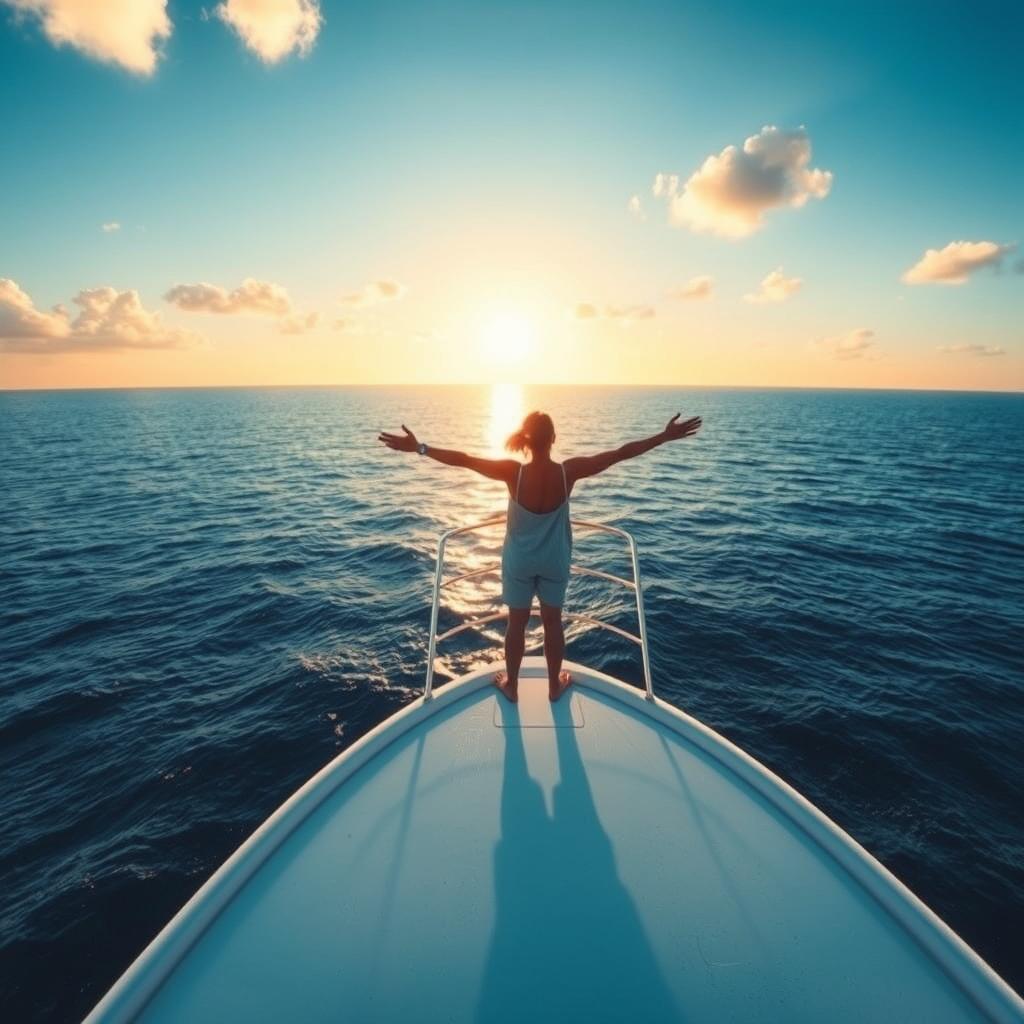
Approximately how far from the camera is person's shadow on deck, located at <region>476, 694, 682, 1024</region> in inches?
75.1

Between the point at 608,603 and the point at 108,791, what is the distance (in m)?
9.80

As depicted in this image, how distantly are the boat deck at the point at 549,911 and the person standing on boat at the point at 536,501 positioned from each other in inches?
45.0

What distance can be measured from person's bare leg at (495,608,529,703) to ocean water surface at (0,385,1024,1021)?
174 inches

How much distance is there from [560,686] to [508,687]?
1.44ft

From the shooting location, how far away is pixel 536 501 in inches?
136

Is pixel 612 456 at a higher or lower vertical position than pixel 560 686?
higher

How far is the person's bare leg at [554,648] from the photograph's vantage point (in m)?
3.75

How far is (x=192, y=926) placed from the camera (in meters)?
2.14

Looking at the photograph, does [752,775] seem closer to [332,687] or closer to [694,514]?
[332,687]

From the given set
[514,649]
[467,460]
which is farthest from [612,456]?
→ [514,649]

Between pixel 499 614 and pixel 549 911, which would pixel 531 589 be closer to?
pixel 499 614

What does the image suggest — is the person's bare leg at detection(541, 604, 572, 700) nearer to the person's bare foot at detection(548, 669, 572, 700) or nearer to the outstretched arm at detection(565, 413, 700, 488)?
the person's bare foot at detection(548, 669, 572, 700)

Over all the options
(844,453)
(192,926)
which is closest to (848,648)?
(192,926)

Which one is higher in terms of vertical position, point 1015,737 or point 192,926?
point 192,926
